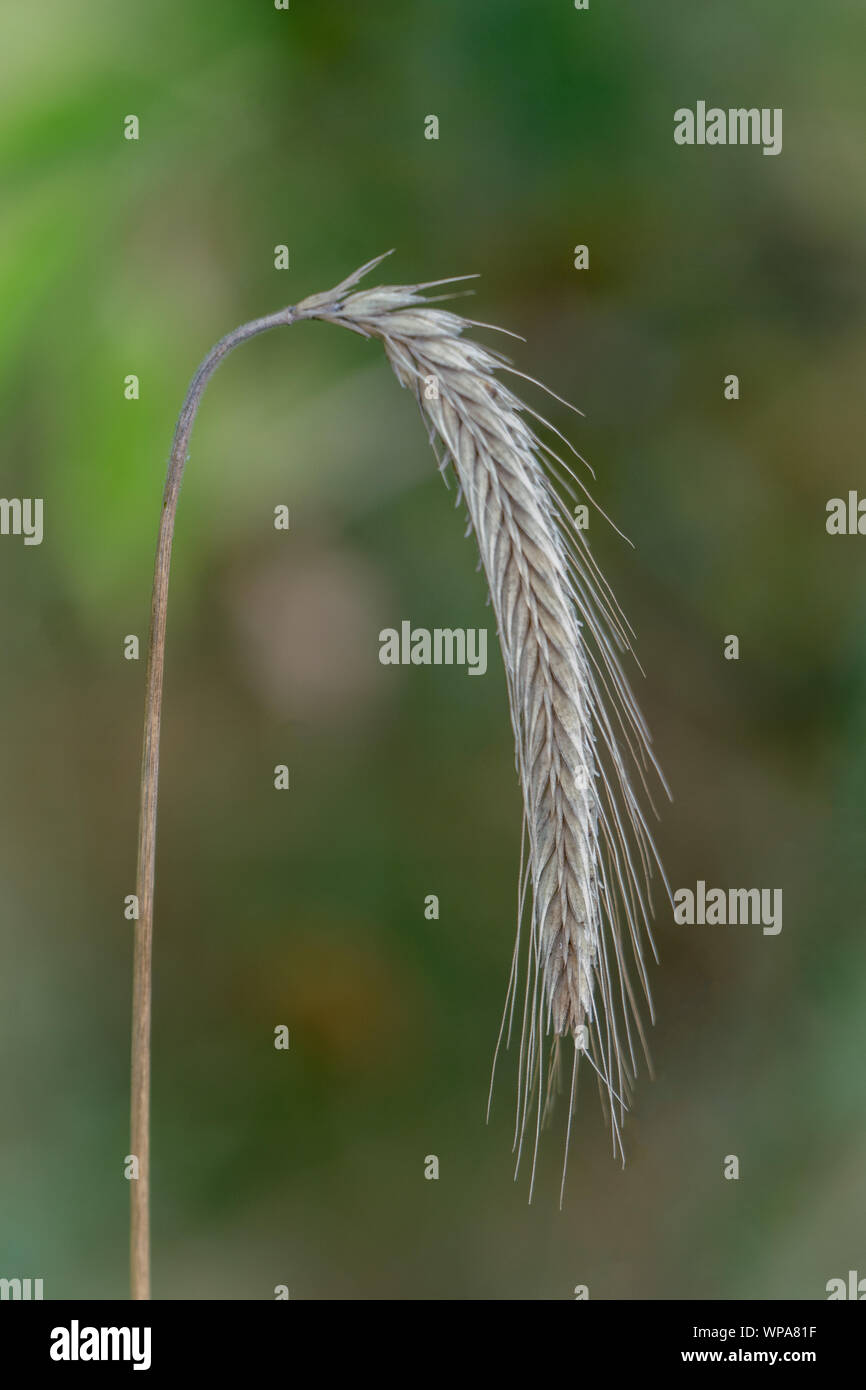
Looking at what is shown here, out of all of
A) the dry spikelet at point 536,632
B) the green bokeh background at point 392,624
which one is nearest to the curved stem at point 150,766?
the dry spikelet at point 536,632

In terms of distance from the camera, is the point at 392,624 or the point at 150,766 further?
the point at 392,624

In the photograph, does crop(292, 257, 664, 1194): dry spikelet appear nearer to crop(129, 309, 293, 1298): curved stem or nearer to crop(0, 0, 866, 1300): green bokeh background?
crop(129, 309, 293, 1298): curved stem

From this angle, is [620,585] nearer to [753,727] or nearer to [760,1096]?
[753,727]

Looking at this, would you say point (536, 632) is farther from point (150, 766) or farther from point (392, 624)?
point (392, 624)

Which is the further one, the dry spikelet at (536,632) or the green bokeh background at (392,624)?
the green bokeh background at (392,624)

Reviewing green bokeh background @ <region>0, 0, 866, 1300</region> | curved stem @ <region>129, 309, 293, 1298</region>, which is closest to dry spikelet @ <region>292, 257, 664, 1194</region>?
curved stem @ <region>129, 309, 293, 1298</region>

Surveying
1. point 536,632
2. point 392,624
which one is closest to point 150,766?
point 536,632

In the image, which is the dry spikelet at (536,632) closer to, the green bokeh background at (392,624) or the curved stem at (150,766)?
the curved stem at (150,766)

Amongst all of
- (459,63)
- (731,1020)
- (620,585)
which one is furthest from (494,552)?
(731,1020)
